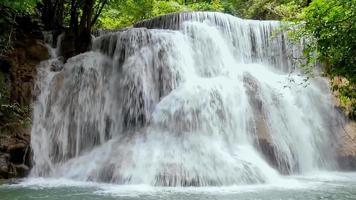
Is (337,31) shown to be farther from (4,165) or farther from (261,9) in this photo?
(261,9)

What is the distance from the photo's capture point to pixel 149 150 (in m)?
10.0

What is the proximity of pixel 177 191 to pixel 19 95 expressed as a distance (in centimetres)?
563

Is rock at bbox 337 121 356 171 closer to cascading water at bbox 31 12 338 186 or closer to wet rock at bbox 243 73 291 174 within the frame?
cascading water at bbox 31 12 338 186

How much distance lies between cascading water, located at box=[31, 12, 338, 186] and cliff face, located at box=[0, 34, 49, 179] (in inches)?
9.4

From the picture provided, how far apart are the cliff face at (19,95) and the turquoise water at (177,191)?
1.09 m

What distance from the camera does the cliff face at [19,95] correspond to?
35.1ft

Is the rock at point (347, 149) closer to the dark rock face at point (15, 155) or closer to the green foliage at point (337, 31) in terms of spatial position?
the green foliage at point (337, 31)

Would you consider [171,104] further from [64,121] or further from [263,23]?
[263,23]

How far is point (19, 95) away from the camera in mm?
11867

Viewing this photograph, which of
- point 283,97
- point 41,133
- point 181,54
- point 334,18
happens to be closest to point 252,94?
point 283,97

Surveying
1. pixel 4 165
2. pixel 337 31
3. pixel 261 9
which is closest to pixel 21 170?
pixel 4 165

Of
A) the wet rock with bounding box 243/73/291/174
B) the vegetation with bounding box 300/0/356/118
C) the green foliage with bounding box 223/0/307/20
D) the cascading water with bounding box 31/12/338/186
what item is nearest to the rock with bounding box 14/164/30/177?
the cascading water with bounding box 31/12/338/186

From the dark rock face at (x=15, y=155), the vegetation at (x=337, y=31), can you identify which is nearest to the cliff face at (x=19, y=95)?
the dark rock face at (x=15, y=155)

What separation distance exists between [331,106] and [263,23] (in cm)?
382
